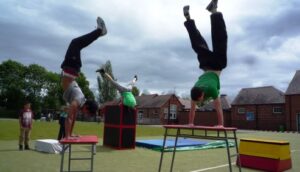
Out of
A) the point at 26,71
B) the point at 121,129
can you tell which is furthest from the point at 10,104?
the point at 121,129

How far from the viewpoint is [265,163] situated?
9859 millimetres

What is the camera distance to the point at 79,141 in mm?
5676

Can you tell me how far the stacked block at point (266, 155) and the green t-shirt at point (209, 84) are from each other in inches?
177

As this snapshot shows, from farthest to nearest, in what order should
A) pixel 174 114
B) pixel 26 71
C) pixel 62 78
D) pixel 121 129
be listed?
1. pixel 26 71
2. pixel 174 114
3. pixel 121 129
4. pixel 62 78

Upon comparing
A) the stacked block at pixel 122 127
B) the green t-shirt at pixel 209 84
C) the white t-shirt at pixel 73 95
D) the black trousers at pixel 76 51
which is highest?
the black trousers at pixel 76 51

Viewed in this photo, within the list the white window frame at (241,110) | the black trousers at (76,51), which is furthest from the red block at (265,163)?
the white window frame at (241,110)

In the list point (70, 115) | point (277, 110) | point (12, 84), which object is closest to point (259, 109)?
point (277, 110)

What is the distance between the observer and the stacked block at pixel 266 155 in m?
9.52

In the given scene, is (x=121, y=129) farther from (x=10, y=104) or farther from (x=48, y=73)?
(x=48, y=73)

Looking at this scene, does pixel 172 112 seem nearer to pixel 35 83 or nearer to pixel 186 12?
pixel 35 83

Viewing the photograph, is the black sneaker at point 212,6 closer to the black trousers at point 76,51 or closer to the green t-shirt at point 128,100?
the black trousers at point 76,51

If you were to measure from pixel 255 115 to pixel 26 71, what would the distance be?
184 ft

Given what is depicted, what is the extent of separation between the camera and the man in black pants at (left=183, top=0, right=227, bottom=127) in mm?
5867

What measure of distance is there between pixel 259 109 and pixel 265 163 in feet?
138
